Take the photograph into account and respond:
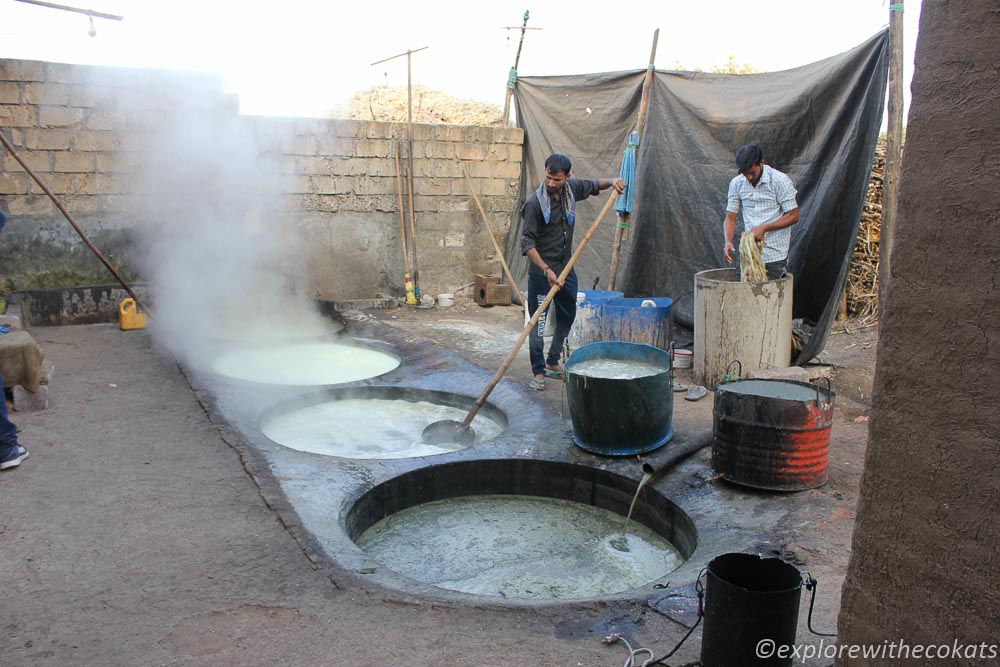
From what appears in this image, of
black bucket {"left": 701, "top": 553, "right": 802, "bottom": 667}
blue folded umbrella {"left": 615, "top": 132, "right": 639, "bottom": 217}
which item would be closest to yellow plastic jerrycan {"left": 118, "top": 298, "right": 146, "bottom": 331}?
blue folded umbrella {"left": 615, "top": 132, "right": 639, "bottom": 217}

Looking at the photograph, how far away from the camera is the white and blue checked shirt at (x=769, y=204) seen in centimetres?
587

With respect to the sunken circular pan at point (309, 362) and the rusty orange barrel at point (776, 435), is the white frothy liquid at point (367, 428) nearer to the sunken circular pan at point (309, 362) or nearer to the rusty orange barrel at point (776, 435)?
the sunken circular pan at point (309, 362)

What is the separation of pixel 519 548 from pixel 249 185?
615 cm

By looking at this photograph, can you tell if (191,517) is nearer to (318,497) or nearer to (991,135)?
(318,497)

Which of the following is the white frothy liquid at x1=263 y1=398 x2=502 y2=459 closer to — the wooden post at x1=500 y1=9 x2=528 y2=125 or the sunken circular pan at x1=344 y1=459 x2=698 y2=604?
the sunken circular pan at x1=344 y1=459 x2=698 y2=604

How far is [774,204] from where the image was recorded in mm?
5930

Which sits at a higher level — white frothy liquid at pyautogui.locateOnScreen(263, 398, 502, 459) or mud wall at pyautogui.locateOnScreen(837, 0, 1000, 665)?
mud wall at pyautogui.locateOnScreen(837, 0, 1000, 665)

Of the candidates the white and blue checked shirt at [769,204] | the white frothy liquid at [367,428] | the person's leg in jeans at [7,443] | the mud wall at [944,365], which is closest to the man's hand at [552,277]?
the white frothy liquid at [367,428]

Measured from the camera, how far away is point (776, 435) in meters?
4.07

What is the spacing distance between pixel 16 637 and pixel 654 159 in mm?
6449

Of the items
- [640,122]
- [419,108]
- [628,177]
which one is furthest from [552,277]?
[419,108]

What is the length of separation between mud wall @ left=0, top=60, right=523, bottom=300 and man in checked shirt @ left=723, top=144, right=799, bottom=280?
15.2 ft

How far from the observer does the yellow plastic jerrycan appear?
Result: 7.84 meters

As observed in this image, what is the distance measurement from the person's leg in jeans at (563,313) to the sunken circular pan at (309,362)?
5.02 ft
